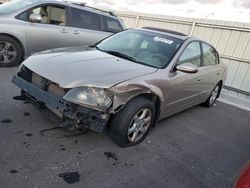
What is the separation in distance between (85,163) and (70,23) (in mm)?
4686

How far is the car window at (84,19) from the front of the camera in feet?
22.0

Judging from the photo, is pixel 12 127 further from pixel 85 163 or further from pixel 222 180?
pixel 222 180

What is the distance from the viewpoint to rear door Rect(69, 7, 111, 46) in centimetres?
670

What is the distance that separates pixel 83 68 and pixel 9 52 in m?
3.53

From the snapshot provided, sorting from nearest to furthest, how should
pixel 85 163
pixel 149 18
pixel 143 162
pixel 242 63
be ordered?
1. pixel 85 163
2. pixel 143 162
3. pixel 242 63
4. pixel 149 18

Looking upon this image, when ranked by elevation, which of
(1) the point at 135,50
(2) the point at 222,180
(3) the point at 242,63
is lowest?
(2) the point at 222,180

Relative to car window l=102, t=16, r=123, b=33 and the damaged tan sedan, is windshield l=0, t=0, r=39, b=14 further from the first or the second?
the damaged tan sedan

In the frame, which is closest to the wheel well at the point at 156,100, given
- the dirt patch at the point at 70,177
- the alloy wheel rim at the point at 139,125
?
the alloy wheel rim at the point at 139,125

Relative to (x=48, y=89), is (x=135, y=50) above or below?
above

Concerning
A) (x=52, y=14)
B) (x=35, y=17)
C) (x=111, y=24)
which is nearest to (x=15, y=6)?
(x=35, y=17)

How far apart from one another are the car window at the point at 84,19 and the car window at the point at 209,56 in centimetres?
330

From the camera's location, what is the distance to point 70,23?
6.65m

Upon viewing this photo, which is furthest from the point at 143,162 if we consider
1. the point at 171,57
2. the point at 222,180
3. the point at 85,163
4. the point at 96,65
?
the point at 171,57

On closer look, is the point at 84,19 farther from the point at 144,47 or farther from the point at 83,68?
the point at 83,68
